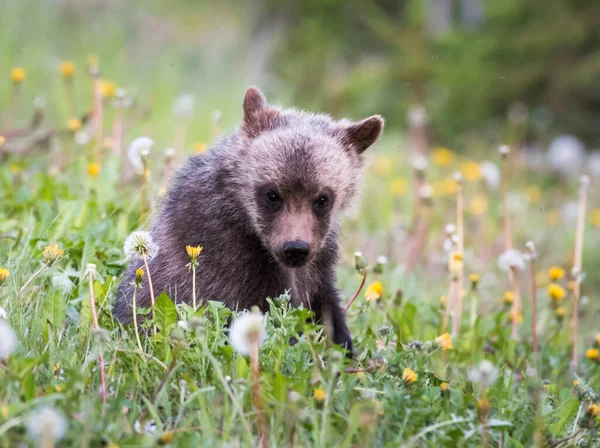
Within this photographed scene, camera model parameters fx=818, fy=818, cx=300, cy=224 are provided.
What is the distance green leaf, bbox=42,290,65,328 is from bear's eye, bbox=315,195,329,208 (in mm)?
1355

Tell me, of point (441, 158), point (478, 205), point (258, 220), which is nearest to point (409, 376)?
point (258, 220)

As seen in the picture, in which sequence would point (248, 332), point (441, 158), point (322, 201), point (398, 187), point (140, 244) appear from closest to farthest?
1. point (248, 332)
2. point (140, 244)
3. point (322, 201)
4. point (398, 187)
5. point (441, 158)

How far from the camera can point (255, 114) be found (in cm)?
443

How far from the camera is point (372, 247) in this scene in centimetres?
683

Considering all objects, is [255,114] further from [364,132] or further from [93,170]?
[93,170]

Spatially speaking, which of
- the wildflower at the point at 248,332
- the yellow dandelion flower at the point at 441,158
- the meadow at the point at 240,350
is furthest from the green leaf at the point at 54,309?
the yellow dandelion flower at the point at 441,158

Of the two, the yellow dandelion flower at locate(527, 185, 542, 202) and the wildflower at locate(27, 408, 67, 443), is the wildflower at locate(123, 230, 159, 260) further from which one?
the yellow dandelion flower at locate(527, 185, 542, 202)

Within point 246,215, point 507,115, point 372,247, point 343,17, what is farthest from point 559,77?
point 246,215

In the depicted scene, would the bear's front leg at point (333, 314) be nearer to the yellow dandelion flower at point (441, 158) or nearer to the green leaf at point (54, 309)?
the green leaf at point (54, 309)

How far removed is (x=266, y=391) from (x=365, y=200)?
17.7ft

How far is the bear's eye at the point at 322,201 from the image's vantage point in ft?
13.7

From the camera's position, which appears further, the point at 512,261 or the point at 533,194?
the point at 533,194

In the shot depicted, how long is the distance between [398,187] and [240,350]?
605 centimetres

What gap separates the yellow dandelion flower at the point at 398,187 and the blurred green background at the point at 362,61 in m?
2.14
